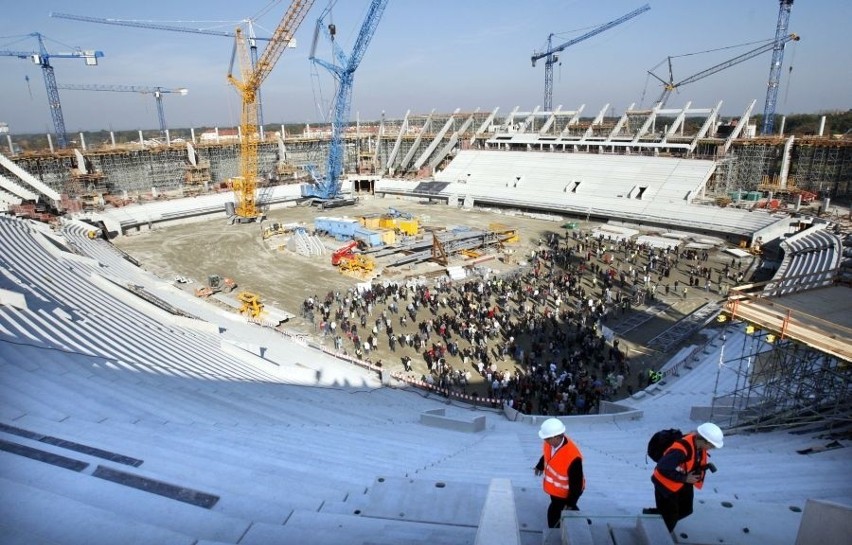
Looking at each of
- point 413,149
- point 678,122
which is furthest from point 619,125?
point 413,149

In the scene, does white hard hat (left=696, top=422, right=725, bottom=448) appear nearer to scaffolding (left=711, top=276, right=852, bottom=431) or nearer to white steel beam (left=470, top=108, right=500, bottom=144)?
scaffolding (left=711, top=276, right=852, bottom=431)

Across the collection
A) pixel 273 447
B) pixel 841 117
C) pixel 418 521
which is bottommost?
pixel 273 447

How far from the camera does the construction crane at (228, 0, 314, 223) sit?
39.1 meters

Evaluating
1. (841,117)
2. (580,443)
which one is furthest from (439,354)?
(841,117)

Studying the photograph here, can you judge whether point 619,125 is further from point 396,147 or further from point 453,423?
point 453,423

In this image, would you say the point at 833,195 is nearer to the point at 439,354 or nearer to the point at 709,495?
the point at 439,354

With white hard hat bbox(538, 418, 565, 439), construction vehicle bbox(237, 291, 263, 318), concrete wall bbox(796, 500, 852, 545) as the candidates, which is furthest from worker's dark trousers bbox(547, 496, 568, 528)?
construction vehicle bbox(237, 291, 263, 318)

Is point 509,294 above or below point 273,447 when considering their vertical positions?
below

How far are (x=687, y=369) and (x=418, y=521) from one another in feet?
34.8

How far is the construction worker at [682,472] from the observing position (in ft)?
11.8

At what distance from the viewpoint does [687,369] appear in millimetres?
12398

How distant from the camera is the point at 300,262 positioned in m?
26.6

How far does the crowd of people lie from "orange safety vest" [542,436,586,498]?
8253mm

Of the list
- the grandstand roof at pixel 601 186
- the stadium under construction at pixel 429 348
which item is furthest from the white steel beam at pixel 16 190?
the grandstand roof at pixel 601 186
